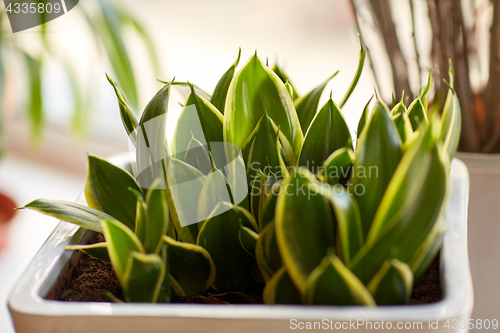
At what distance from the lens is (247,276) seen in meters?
0.33

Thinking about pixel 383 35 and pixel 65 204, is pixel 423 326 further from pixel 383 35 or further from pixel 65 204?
Result: pixel 383 35

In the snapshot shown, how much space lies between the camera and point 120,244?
0.27 meters

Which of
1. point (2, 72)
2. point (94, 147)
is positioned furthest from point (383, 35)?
point (94, 147)

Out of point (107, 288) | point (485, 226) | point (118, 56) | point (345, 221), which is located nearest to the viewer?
point (345, 221)

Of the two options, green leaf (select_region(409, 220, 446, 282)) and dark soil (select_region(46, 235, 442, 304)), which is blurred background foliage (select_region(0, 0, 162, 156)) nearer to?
dark soil (select_region(46, 235, 442, 304))

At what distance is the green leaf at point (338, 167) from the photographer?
0.97 ft

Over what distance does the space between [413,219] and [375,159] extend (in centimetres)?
5

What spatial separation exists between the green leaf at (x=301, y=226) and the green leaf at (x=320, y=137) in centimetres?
9

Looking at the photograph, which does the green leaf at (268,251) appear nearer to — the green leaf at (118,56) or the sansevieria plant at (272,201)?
the sansevieria plant at (272,201)

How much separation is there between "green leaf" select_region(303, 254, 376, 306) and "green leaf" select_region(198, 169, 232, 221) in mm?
88

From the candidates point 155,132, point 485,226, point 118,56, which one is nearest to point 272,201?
point 155,132

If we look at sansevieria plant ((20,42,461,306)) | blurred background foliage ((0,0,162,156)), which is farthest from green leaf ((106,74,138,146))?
blurred background foliage ((0,0,162,156))

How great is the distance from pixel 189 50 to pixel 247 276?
41.9 inches

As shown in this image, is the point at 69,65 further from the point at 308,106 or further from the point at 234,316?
the point at 234,316
